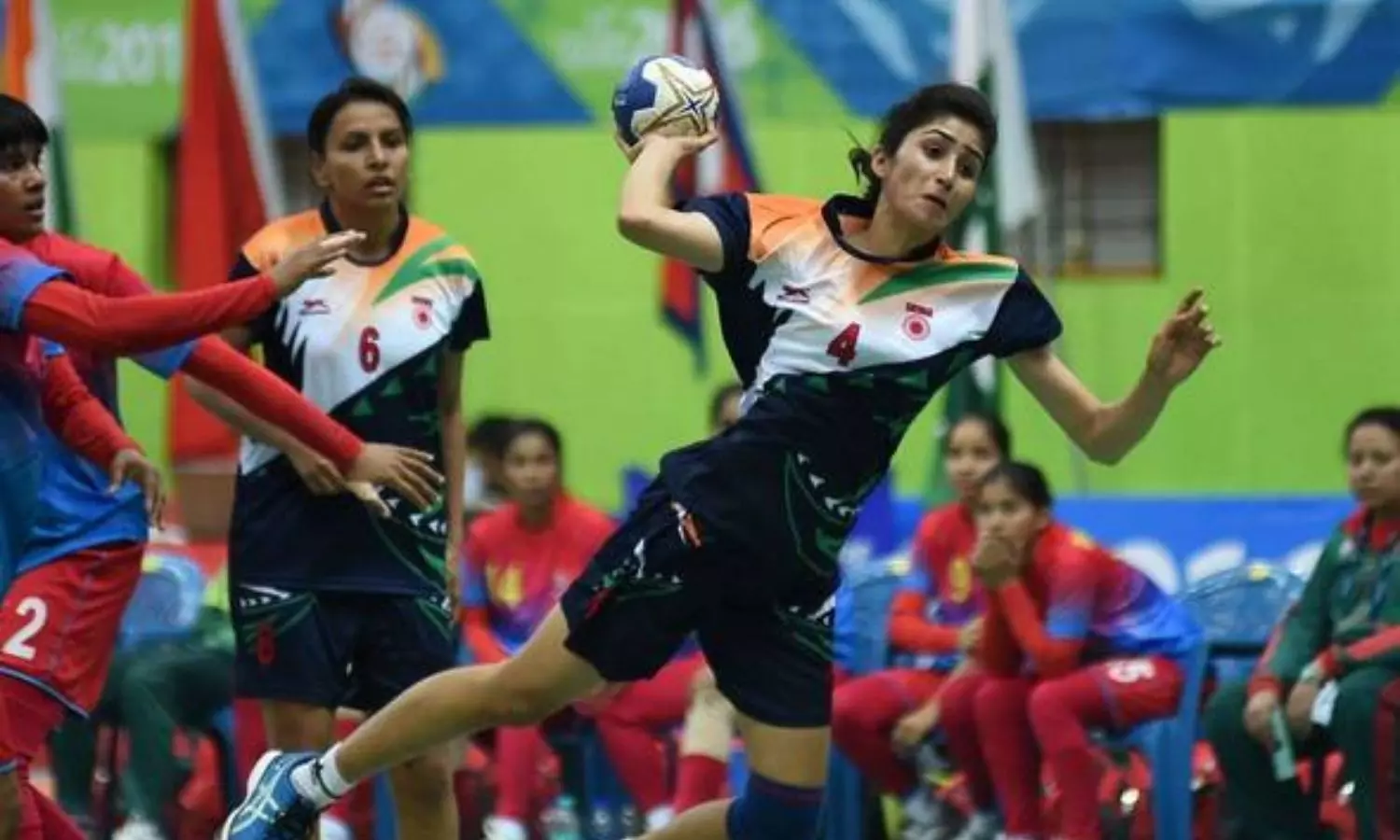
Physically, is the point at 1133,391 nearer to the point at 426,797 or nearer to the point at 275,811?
the point at 426,797

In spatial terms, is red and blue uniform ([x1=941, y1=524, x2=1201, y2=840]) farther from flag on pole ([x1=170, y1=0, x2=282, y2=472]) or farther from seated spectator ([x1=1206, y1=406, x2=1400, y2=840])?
flag on pole ([x1=170, y1=0, x2=282, y2=472])

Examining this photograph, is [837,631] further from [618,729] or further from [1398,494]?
[1398,494]

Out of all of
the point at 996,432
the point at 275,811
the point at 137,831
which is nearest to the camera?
the point at 275,811

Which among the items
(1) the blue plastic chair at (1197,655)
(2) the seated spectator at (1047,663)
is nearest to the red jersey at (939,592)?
(2) the seated spectator at (1047,663)

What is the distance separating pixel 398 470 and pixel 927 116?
5.23 ft

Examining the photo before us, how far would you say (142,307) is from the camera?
767 centimetres

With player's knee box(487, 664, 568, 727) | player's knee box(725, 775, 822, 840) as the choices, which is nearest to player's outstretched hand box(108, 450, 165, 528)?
player's knee box(487, 664, 568, 727)

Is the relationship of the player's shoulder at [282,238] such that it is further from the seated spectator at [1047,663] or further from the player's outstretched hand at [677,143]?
the seated spectator at [1047,663]

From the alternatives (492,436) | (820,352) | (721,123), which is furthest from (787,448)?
(721,123)

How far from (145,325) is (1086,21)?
35.0 ft

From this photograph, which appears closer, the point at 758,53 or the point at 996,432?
the point at 996,432

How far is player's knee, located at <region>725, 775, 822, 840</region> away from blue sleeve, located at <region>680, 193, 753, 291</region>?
1.12m

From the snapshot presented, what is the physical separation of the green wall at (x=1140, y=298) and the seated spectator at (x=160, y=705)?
7558 millimetres

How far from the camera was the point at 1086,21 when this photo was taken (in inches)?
694
